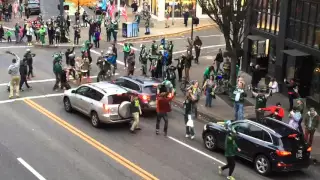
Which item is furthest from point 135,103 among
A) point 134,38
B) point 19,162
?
point 134,38

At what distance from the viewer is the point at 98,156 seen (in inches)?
623

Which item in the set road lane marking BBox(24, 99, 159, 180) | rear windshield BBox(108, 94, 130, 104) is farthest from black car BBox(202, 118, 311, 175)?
rear windshield BBox(108, 94, 130, 104)

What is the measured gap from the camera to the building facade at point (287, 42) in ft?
77.9

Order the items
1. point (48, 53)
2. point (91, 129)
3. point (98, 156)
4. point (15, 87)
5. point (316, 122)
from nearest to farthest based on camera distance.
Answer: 1. point (98, 156)
2. point (316, 122)
3. point (91, 129)
4. point (15, 87)
5. point (48, 53)

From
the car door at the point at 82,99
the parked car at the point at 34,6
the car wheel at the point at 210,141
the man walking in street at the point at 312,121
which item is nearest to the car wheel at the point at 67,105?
the car door at the point at 82,99

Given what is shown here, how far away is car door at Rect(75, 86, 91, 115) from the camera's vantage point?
19362mm

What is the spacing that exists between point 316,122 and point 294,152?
3.03 metres

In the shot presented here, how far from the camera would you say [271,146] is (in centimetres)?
1488

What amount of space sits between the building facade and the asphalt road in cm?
686

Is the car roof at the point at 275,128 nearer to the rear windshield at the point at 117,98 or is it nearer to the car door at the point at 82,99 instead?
the rear windshield at the point at 117,98

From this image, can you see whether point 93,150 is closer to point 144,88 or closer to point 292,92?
point 144,88

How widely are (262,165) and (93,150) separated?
5247mm

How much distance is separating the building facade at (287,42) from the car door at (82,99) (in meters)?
10.2

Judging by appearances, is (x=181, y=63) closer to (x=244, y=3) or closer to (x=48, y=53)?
(x=244, y=3)
